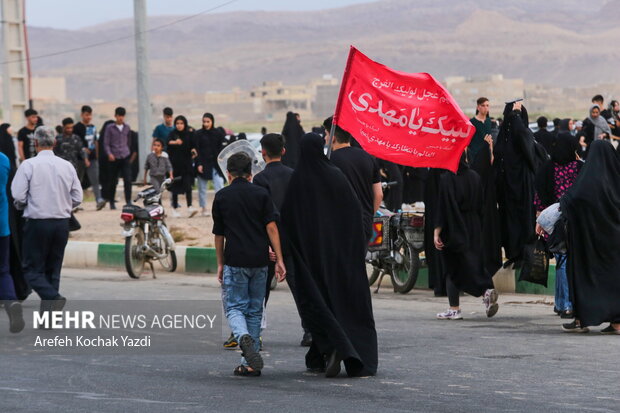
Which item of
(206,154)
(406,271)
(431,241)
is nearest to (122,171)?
(206,154)

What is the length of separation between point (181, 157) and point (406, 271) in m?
7.92

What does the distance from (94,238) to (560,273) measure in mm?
9310

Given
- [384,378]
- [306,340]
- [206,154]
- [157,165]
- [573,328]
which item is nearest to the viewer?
[384,378]

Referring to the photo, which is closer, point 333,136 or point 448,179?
point 333,136

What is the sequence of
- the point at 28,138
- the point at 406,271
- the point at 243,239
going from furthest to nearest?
the point at 28,138 < the point at 406,271 < the point at 243,239

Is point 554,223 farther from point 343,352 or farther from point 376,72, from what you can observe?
point 343,352

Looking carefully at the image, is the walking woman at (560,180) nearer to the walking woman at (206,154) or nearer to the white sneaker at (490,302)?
the white sneaker at (490,302)

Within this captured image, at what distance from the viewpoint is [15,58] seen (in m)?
26.8

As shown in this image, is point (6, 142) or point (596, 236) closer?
point (596, 236)

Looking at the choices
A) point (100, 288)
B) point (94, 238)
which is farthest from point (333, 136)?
point (94, 238)

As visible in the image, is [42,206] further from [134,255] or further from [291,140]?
[291,140]

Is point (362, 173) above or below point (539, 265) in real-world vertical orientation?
above

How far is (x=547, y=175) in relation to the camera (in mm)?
10859

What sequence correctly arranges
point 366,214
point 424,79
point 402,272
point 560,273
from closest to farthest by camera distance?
point 366,214, point 424,79, point 560,273, point 402,272
